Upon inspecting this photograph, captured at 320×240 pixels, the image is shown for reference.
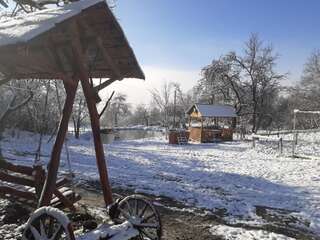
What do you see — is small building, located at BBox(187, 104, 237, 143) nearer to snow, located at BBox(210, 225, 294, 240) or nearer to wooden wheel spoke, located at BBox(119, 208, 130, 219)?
snow, located at BBox(210, 225, 294, 240)

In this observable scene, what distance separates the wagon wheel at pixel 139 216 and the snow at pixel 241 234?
1586 mm

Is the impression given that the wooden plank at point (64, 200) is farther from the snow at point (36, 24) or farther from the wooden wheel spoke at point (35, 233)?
the snow at point (36, 24)

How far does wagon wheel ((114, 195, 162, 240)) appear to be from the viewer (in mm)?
6109

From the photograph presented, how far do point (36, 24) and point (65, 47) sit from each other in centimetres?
94

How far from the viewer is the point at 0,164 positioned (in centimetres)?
779

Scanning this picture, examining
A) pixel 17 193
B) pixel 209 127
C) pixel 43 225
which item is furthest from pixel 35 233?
pixel 209 127

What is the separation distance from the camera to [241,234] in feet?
A: 24.0

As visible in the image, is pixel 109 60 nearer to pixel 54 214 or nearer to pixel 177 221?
pixel 54 214

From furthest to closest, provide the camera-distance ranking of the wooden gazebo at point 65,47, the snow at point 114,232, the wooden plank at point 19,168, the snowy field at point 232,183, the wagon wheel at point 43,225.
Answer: the snowy field at point 232,183
the wooden plank at point 19,168
the snow at point 114,232
the wooden gazebo at point 65,47
the wagon wheel at point 43,225

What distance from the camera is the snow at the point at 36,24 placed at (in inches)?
Answer: 193

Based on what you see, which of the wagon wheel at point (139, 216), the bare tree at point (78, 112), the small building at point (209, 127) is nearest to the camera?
the wagon wheel at point (139, 216)

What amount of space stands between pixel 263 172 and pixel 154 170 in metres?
4.55

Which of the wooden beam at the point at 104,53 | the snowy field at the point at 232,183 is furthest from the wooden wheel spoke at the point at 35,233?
the snowy field at the point at 232,183

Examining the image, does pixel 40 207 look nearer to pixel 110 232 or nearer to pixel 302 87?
Answer: pixel 110 232
